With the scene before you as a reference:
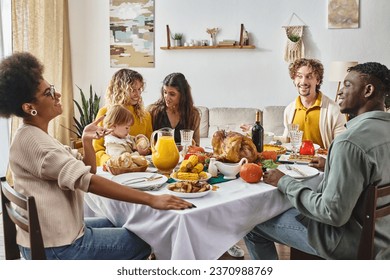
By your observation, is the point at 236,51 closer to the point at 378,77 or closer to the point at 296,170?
the point at 296,170

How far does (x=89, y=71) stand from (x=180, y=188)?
3.43m

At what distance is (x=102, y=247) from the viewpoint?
1389 millimetres

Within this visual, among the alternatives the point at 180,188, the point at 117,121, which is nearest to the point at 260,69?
the point at 117,121

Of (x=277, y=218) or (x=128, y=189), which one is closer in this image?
(x=128, y=189)

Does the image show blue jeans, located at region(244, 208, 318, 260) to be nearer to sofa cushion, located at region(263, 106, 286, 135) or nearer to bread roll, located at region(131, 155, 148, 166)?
bread roll, located at region(131, 155, 148, 166)

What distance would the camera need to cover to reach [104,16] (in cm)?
442

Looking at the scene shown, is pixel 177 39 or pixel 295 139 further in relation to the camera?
pixel 177 39

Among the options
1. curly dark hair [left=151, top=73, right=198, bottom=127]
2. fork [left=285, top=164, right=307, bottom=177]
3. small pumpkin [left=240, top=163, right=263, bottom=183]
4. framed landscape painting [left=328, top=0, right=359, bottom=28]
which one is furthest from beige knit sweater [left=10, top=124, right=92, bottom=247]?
framed landscape painting [left=328, top=0, right=359, bottom=28]

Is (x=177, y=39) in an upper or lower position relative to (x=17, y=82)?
upper

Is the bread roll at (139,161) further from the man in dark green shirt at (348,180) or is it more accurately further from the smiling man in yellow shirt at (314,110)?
the smiling man in yellow shirt at (314,110)

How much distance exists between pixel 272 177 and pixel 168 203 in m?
0.43

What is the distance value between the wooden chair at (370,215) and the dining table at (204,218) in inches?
12.4

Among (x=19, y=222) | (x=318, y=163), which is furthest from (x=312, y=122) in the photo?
(x=19, y=222)

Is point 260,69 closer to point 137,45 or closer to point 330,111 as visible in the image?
point 137,45
